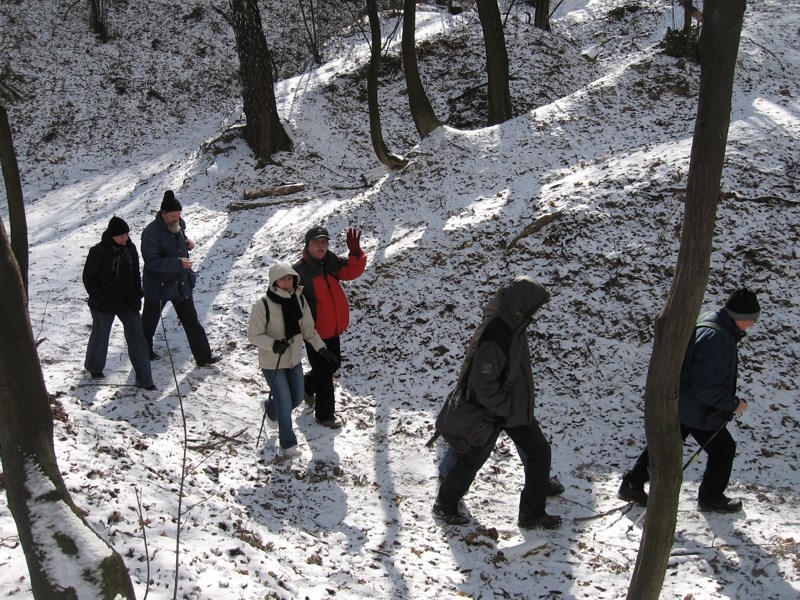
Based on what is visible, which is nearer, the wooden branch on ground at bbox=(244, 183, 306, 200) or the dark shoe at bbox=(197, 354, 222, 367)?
the dark shoe at bbox=(197, 354, 222, 367)

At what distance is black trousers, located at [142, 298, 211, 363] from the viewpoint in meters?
7.18

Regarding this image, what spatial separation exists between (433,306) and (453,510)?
137 inches

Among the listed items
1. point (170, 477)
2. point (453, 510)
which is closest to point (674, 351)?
point (453, 510)

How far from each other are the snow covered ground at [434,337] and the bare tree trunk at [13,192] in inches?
65.5

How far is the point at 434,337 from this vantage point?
788 cm

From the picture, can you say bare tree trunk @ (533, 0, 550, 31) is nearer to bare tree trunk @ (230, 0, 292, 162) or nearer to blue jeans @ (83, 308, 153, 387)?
bare tree trunk @ (230, 0, 292, 162)

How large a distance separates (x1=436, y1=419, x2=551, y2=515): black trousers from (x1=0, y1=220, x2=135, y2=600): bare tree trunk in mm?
2699

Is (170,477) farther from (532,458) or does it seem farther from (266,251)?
(266,251)

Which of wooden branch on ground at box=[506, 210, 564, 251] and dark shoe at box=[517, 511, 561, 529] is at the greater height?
wooden branch on ground at box=[506, 210, 564, 251]

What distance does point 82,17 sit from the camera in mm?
22344

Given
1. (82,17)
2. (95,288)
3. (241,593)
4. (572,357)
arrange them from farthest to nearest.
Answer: (82,17), (572,357), (95,288), (241,593)

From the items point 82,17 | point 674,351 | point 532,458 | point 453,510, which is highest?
point 82,17

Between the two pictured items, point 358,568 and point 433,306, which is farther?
point 433,306

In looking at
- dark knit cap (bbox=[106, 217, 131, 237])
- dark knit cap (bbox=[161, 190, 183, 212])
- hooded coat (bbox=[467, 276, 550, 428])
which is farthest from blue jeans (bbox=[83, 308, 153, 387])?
hooded coat (bbox=[467, 276, 550, 428])
